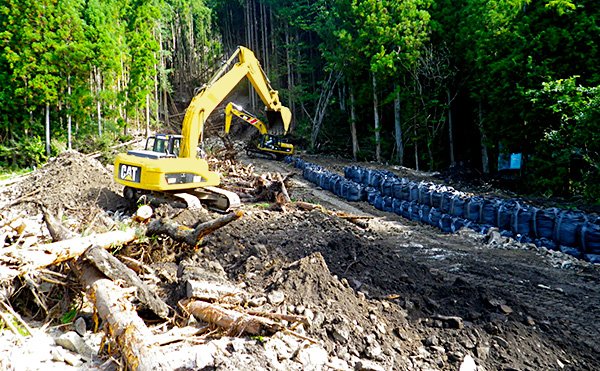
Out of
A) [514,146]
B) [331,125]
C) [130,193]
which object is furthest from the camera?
[331,125]

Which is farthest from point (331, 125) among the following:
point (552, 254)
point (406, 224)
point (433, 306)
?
point (433, 306)

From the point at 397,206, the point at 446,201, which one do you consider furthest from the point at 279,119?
the point at 446,201

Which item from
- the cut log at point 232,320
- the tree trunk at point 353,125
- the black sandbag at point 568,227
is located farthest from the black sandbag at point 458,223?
the tree trunk at point 353,125

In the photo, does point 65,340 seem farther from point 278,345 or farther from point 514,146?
point 514,146

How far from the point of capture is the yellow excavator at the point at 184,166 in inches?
358

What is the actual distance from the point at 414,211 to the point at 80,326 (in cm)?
853

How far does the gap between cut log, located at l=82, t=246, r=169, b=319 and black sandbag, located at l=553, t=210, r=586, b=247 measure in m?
6.73

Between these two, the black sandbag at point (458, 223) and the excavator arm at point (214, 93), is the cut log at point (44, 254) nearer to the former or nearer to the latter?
the excavator arm at point (214, 93)

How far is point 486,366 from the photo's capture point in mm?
3689

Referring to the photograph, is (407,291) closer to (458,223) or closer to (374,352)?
(374,352)

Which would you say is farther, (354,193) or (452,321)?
(354,193)

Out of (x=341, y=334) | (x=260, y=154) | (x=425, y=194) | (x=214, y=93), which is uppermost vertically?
(x=214, y=93)

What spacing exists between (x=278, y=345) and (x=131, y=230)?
314cm

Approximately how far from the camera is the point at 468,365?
365 centimetres
